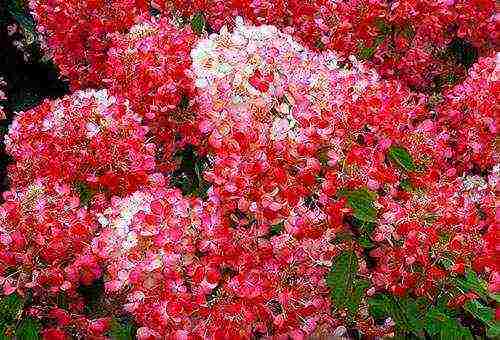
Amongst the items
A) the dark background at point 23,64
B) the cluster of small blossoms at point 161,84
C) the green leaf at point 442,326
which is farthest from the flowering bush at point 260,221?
the dark background at point 23,64

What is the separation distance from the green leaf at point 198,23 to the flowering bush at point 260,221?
900 mm

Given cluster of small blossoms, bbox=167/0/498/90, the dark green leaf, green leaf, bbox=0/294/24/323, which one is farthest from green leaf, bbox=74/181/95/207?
the dark green leaf

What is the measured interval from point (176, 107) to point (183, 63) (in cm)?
16

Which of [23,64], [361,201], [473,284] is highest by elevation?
[361,201]

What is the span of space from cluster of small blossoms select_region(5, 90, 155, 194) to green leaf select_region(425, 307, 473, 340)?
1.01 meters

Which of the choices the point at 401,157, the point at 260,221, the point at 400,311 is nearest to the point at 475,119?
the point at 401,157

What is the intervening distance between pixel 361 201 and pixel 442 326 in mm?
415

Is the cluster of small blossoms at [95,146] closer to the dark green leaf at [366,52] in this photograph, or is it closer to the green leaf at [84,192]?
the green leaf at [84,192]

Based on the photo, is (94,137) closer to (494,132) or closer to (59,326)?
(59,326)

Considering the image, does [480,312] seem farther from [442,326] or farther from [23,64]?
[23,64]

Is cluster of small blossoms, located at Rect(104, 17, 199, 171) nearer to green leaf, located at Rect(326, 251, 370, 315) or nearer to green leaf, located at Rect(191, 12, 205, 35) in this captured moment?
green leaf, located at Rect(191, 12, 205, 35)

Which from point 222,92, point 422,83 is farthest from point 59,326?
point 422,83

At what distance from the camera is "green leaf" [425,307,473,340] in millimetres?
2152

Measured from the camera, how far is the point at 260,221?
2.12 metres
